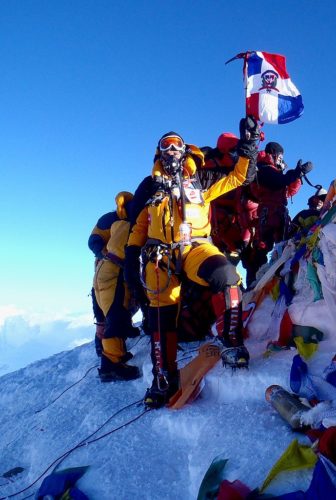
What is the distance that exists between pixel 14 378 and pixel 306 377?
6.24m

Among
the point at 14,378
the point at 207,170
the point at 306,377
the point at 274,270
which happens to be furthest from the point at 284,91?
the point at 14,378

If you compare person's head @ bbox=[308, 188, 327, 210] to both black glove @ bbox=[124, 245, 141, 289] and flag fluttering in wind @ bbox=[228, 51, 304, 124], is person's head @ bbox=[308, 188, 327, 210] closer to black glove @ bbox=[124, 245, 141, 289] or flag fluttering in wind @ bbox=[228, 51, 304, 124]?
flag fluttering in wind @ bbox=[228, 51, 304, 124]

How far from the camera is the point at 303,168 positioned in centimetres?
634

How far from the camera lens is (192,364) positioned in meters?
4.52

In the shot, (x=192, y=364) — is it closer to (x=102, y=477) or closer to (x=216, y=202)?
(x=102, y=477)

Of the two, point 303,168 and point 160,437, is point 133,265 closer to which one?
point 160,437

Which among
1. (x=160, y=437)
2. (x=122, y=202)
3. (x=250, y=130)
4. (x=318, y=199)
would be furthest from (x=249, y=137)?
(x=160, y=437)

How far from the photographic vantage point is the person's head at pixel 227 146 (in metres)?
6.55

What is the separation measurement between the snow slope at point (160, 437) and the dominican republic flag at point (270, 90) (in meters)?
3.27

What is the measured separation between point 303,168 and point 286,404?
4.22 meters

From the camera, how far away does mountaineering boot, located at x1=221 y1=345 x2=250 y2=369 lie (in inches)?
157

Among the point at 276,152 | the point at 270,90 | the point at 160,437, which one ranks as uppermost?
the point at 270,90

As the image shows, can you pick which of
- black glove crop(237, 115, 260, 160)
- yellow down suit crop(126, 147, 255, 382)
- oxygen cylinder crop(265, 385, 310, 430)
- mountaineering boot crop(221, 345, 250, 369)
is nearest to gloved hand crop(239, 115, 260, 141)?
black glove crop(237, 115, 260, 160)

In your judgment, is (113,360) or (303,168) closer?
(113,360)
